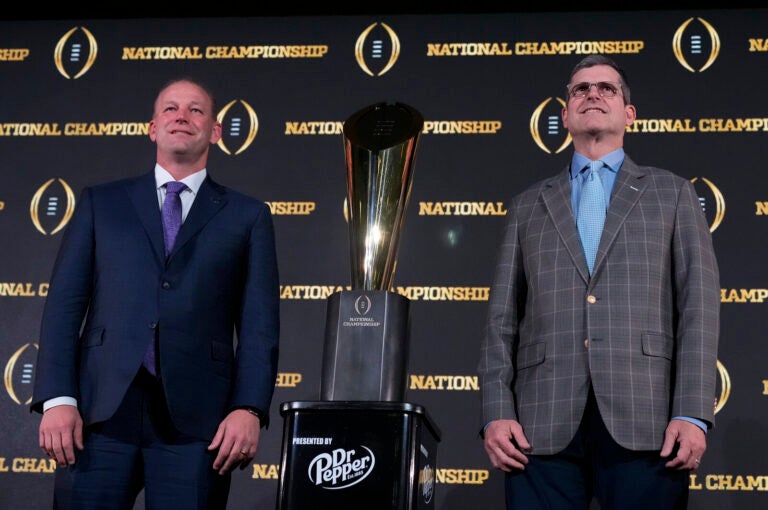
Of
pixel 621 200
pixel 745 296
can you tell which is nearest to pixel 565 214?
pixel 621 200

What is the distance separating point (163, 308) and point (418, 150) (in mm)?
1534

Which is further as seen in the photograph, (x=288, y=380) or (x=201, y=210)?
(x=288, y=380)

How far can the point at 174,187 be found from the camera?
2766mm

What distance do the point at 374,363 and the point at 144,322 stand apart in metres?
0.59

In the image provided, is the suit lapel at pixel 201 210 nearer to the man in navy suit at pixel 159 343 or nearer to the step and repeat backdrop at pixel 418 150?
the man in navy suit at pixel 159 343

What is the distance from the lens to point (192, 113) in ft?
9.39

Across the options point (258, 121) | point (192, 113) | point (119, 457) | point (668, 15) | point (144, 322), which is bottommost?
point (119, 457)

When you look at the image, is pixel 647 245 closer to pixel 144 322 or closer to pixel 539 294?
pixel 539 294

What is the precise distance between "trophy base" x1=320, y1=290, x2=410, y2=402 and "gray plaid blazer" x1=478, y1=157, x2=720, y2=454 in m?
0.23

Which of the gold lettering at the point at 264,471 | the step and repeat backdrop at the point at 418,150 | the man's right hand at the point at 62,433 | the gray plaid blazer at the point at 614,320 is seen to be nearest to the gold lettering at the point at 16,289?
the step and repeat backdrop at the point at 418,150

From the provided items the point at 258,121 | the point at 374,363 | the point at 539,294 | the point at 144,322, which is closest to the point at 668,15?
the point at 258,121

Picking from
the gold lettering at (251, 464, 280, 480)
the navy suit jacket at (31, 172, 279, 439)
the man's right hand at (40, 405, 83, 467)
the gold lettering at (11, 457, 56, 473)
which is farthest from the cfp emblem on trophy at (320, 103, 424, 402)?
the gold lettering at (11, 457, 56, 473)

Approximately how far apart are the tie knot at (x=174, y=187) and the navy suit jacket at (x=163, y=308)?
5 centimetres

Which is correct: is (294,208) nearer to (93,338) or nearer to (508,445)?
(93,338)
